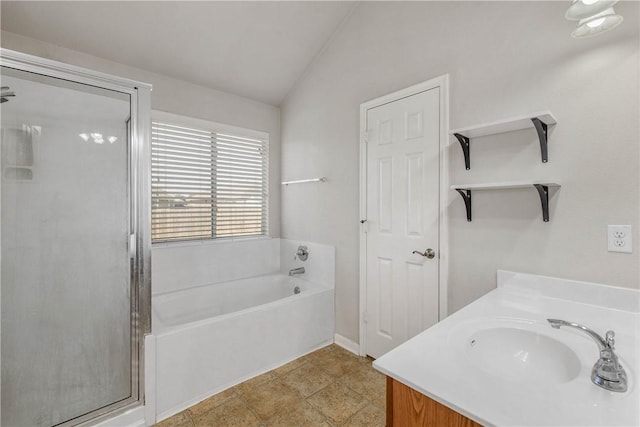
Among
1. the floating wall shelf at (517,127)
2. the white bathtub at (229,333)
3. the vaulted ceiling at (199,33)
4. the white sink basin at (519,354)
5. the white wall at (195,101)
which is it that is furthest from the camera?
the white wall at (195,101)

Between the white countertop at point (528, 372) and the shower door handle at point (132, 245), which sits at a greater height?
the shower door handle at point (132, 245)

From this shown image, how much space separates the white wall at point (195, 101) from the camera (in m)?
2.11

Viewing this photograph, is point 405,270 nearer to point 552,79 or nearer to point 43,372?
point 552,79

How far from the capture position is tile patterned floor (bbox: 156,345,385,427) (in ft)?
5.75

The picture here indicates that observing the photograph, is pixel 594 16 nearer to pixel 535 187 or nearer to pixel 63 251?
pixel 535 187

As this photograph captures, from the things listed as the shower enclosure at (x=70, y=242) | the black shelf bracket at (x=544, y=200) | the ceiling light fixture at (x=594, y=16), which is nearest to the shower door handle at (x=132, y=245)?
the shower enclosure at (x=70, y=242)

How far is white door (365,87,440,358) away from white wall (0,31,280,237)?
1.36m

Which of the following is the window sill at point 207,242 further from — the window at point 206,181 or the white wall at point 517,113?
the white wall at point 517,113

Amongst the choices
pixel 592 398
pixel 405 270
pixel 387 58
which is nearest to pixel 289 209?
pixel 405 270

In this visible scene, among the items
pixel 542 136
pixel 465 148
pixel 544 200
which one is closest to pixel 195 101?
pixel 465 148

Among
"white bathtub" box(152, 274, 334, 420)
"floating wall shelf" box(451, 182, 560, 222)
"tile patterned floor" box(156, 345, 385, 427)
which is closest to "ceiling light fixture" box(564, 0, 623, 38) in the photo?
"floating wall shelf" box(451, 182, 560, 222)

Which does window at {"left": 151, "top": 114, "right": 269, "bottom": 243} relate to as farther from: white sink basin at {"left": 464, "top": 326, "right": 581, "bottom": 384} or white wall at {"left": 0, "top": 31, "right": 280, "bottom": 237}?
white sink basin at {"left": 464, "top": 326, "right": 581, "bottom": 384}

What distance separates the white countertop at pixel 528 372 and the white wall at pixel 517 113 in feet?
0.36

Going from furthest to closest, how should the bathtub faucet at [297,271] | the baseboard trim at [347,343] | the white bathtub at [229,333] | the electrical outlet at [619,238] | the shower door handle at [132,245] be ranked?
1. the bathtub faucet at [297,271]
2. the baseboard trim at [347,343]
3. the white bathtub at [229,333]
4. the shower door handle at [132,245]
5. the electrical outlet at [619,238]
